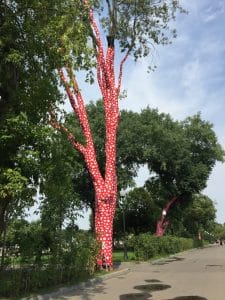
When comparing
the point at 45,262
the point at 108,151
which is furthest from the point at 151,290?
the point at 108,151

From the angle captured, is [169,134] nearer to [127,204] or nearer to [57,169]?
[127,204]

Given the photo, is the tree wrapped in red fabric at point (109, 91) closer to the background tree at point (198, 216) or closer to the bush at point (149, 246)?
the bush at point (149, 246)

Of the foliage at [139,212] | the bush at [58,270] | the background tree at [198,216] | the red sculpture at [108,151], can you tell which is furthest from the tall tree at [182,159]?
the background tree at [198,216]

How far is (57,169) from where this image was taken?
46.4 ft

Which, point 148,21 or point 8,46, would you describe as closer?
point 8,46

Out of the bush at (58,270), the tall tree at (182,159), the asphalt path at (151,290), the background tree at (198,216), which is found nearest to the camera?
the asphalt path at (151,290)

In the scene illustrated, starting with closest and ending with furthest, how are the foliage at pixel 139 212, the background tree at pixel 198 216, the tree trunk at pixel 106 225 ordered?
the tree trunk at pixel 106 225 → the foliage at pixel 139 212 → the background tree at pixel 198 216

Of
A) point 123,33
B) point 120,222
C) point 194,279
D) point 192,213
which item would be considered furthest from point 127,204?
point 194,279

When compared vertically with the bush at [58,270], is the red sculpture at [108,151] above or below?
above

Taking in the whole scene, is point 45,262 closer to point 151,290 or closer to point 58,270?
point 58,270

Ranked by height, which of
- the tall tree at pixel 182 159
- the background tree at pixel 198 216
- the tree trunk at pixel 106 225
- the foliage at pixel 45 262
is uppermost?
the background tree at pixel 198 216

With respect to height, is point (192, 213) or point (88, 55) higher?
point (192, 213)

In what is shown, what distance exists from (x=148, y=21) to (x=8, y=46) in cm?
1699

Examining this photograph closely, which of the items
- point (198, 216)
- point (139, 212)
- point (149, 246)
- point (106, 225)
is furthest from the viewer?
point (198, 216)
